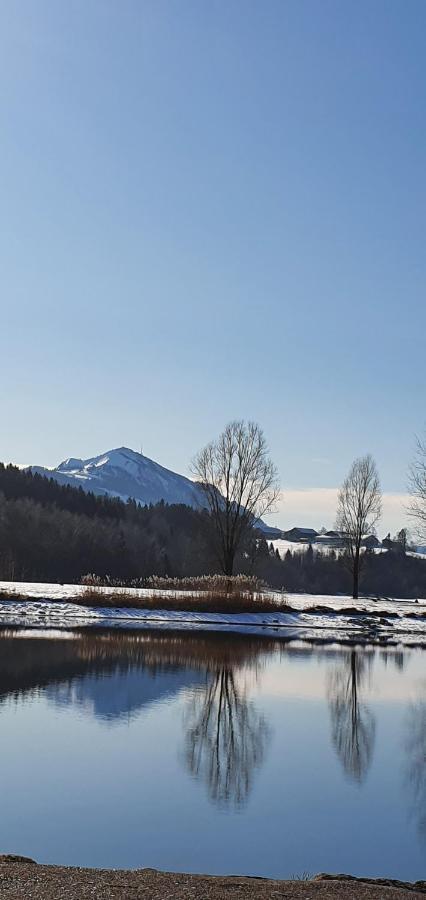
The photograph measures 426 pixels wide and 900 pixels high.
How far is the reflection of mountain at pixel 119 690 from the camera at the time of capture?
52.7 feet

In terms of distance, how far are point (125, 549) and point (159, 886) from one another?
334ft

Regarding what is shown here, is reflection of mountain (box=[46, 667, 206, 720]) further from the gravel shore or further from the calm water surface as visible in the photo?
the gravel shore

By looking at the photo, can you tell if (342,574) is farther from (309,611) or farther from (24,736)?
(24,736)

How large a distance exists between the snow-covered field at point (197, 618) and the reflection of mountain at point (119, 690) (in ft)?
43.5

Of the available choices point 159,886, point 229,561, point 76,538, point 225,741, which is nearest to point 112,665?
point 225,741

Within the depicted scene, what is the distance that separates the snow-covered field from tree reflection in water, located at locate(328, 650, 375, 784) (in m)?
11.4

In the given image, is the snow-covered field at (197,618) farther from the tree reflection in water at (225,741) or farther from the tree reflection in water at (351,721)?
the tree reflection in water at (225,741)

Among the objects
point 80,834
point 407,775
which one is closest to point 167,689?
point 407,775

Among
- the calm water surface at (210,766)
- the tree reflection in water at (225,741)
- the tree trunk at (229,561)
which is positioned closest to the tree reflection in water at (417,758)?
the calm water surface at (210,766)

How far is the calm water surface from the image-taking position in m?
8.69

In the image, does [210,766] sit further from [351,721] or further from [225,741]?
[351,721]

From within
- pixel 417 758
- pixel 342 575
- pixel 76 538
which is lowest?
pixel 417 758

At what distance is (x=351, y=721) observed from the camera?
658 inches

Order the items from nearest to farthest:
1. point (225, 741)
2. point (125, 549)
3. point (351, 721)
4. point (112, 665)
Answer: point (225, 741) < point (351, 721) < point (112, 665) < point (125, 549)
